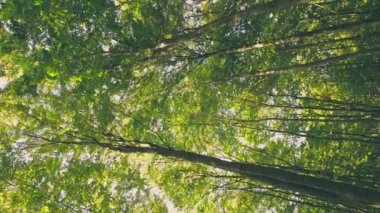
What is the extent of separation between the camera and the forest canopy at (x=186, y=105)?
571 centimetres

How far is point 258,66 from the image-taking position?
8.69m

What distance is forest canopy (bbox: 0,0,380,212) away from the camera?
571 cm

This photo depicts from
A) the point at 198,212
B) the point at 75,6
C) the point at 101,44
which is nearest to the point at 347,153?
the point at 198,212

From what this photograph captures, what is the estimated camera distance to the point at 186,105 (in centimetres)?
915

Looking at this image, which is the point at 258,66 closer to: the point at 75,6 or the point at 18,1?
the point at 75,6

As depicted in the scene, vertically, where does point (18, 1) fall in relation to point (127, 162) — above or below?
above

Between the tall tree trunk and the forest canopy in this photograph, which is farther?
the tall tree trunk

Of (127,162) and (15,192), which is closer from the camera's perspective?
(15,192)

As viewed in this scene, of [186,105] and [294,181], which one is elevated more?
[186,105]

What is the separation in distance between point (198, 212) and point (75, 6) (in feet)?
20.1

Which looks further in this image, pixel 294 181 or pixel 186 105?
pixel 186 105

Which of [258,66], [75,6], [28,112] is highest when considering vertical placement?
[258,66]

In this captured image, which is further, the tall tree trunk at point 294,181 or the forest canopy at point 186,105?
the tall tree trunk at point 294,181

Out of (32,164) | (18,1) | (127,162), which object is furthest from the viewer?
(127,162)
